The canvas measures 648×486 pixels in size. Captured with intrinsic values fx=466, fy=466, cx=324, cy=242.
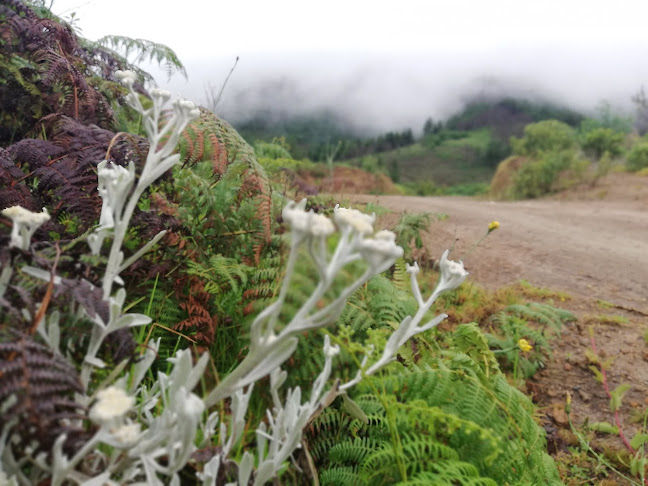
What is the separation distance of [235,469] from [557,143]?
1902cm

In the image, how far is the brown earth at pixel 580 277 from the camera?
269 cm

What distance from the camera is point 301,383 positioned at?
1.43 metres

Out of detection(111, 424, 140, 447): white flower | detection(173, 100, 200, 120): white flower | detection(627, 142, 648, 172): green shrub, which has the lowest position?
detection(627, 142, 648, 172): green shrub

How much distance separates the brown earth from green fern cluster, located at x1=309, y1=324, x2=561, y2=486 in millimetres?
1065

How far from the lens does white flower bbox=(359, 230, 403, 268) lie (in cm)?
83

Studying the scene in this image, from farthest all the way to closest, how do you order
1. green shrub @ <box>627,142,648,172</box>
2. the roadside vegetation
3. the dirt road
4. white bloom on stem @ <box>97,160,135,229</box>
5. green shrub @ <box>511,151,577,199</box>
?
green shrub @ <box>511,151,577,199</box> → green shrub @ <box>627,142,648,172</box> → the dirt road → white bloom on stem @ <box>97,160,135,229</box> → the roadside vegetation

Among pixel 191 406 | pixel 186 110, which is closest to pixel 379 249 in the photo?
pixel 191 406

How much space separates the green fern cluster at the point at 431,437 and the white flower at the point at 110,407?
65 cm

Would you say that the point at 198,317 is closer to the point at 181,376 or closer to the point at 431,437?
the point at 181,376

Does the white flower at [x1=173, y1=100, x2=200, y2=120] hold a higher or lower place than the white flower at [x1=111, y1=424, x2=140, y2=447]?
higher

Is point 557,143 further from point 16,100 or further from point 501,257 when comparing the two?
point 16,100

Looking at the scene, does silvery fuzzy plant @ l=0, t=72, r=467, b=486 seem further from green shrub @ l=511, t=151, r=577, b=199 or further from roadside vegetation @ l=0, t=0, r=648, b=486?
green shrub @ l=511, t=151, r=577, b=199

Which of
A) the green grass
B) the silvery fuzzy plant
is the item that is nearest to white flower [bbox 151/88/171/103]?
the silvery fuzzy plant

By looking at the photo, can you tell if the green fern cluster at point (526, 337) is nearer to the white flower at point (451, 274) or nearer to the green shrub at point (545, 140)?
the white flower at point (451, 274)
